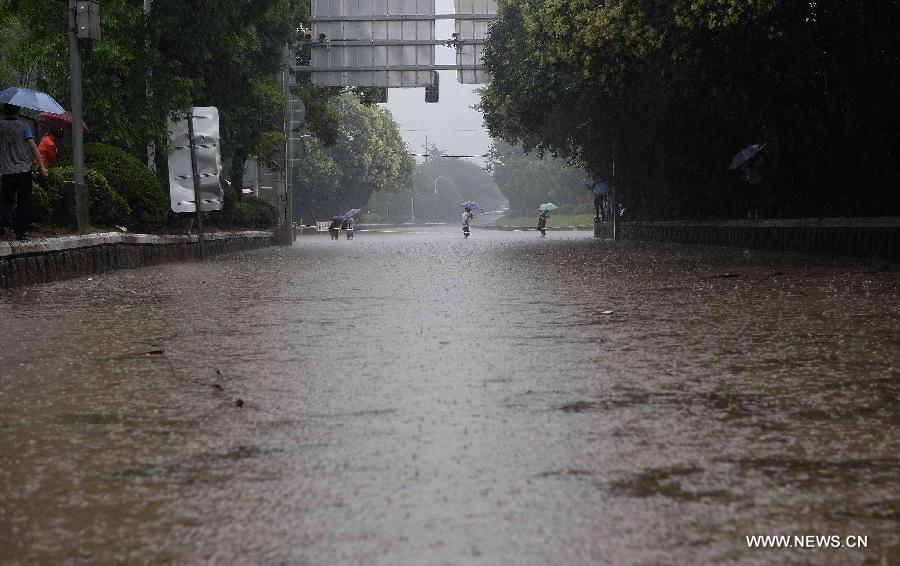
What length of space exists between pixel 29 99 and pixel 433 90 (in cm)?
2335

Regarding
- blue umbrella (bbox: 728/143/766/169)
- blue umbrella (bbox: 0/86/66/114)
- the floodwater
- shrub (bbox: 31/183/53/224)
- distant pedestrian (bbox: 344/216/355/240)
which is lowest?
distant pedestrian (bbox: 344/216/355/240)

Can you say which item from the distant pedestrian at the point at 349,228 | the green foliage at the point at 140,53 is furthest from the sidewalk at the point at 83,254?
the distant pedestrian at the point at 349,228

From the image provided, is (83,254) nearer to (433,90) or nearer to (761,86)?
(761,86)

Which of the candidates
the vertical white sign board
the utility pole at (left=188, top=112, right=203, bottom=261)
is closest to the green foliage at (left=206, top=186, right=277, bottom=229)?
the vertical white sign board

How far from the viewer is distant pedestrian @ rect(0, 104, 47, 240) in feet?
55.3

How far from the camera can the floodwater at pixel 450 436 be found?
3904 mm

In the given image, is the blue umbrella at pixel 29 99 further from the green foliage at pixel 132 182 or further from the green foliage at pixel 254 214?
the green foliage at pixel 254 214

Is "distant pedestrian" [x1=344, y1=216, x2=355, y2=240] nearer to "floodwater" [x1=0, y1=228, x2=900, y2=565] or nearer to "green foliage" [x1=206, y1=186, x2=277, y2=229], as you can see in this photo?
"green foliage" [x1=206, y1=186, x2=277, y2=229]

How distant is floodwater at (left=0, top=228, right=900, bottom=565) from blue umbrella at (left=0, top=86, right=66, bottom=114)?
60.4 ft

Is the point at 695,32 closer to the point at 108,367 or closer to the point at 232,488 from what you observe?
the point at 108,367

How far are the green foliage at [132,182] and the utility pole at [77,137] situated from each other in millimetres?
3153

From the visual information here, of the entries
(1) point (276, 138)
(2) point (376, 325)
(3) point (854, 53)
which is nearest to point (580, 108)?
(1) point (276, 138)

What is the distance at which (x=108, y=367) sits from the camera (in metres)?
7.92

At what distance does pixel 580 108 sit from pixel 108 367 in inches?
1462
